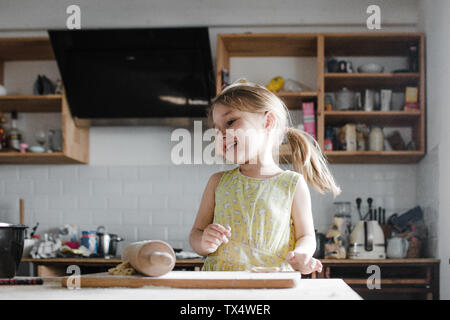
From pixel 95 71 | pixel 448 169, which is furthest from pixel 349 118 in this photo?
pixel 95 71

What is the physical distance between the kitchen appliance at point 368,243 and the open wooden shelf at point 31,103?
2.25 m

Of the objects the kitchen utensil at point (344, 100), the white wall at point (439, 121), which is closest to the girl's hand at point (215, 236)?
the white wall at point (439, 121)

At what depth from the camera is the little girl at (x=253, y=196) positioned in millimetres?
1355

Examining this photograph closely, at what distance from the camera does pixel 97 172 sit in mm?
3957

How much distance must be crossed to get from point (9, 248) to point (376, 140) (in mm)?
2837

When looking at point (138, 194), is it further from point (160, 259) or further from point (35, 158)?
point (160, 259)

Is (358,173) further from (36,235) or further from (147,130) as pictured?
(36,235)

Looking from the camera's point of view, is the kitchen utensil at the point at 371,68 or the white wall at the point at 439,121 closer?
the white wall at the point at 439,121

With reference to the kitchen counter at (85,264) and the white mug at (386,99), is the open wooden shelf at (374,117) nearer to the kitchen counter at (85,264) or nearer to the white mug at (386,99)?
the white mug at (386,99)

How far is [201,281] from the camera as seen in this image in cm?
89

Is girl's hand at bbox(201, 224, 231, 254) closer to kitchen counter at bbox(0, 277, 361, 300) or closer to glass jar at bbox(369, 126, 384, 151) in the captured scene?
kitchen counter at bbox(0, 277, 361, 300)

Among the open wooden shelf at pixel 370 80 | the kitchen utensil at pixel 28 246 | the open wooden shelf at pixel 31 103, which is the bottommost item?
the kitchen utensil at pixel 28 246

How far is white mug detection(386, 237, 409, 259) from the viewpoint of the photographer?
126 inches

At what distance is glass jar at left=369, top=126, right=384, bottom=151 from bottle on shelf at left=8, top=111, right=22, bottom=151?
2544 mm
